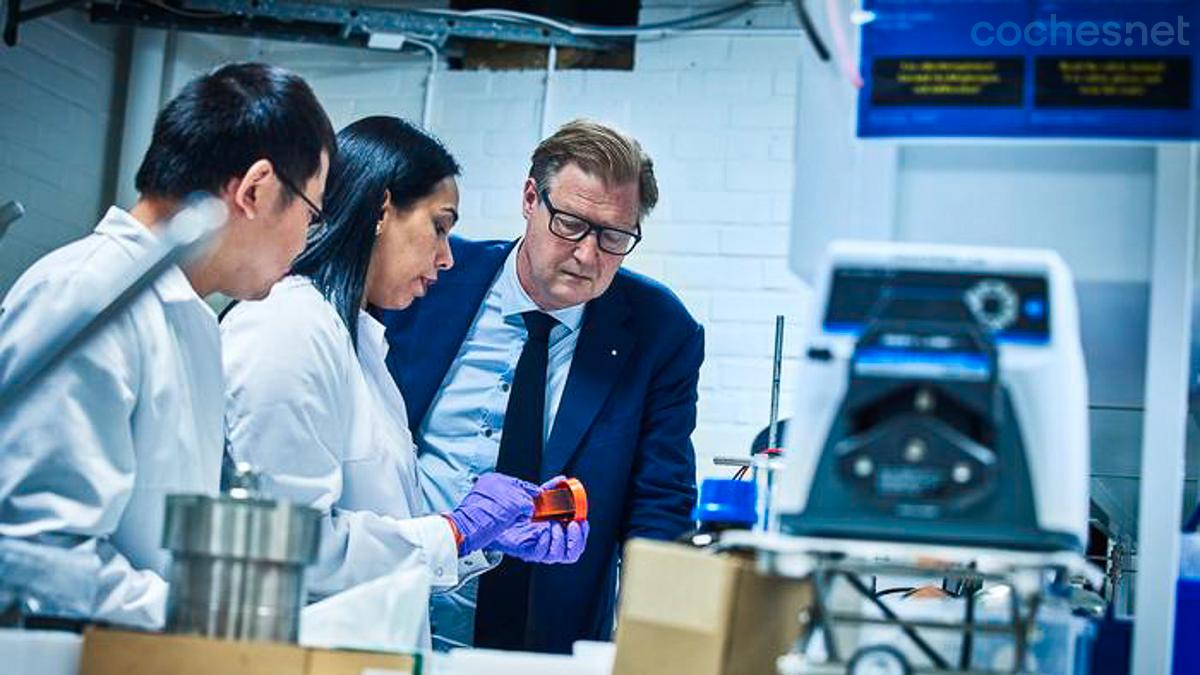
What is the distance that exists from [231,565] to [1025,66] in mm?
960

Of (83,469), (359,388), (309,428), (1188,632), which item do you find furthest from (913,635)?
(359,388)

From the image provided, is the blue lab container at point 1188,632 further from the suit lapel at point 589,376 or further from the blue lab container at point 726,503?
the suit lapel at point 589,376

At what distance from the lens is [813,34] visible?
A: 1769 mm

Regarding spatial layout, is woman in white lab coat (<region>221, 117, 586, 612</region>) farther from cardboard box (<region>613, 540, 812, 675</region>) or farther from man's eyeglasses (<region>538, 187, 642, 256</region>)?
cardboard box (<region>613, 540, 812, 675</region>)

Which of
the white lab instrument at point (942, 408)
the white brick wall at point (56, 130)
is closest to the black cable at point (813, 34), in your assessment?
the white lab instrument at point (942, 408)

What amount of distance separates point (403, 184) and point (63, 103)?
288cm

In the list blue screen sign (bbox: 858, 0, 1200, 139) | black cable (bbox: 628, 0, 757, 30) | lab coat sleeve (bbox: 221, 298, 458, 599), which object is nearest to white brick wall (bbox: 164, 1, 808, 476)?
black cable (bbox: 628, 0, 757, 30)

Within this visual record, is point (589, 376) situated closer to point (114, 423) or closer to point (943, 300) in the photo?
point (114, 423)

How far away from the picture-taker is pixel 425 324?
10.5 ft

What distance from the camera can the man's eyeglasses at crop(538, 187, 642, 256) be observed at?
318cm

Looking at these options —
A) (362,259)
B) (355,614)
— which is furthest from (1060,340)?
(362,259)

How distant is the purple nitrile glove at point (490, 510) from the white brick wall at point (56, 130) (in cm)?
264

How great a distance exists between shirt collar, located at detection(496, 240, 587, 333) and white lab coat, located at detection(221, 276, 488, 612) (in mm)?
706

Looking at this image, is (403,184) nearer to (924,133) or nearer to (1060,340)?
(924,133)
